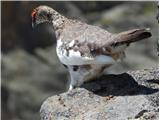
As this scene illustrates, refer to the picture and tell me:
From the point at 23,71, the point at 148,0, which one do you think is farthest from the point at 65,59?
the point at 148,0

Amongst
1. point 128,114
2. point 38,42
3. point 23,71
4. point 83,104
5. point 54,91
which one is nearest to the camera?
point 128,114

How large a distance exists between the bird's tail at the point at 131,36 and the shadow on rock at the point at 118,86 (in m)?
0.41

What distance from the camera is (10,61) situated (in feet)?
63.1

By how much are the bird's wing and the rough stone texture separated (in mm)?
267

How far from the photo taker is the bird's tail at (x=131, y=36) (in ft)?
20.0

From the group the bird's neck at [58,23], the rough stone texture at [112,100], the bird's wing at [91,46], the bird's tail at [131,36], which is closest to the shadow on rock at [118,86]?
the rough stone texture at [112,100]

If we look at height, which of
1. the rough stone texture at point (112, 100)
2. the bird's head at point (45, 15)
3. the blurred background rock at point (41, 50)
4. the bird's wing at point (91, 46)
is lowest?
the blurred background rock at point (41, 50)

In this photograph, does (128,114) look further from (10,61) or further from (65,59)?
(10,61)

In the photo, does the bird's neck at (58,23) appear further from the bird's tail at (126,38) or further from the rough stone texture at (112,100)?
the bird's tail at (126,38)

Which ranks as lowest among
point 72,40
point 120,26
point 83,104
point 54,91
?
point 54,91

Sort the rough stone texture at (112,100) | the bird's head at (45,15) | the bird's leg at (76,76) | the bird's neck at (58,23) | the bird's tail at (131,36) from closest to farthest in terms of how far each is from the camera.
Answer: the rough stone texture at (112,100) < the bird's tail at (131,36) < the bird's leg at (76,76) < the bird's neck at (58,23) < the bird's head at (45,15)

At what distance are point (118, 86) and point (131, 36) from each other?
54 centimetres

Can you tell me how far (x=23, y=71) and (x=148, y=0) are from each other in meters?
3.83

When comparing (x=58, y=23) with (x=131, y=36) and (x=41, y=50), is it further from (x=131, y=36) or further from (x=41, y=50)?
(x=41, y=50)
